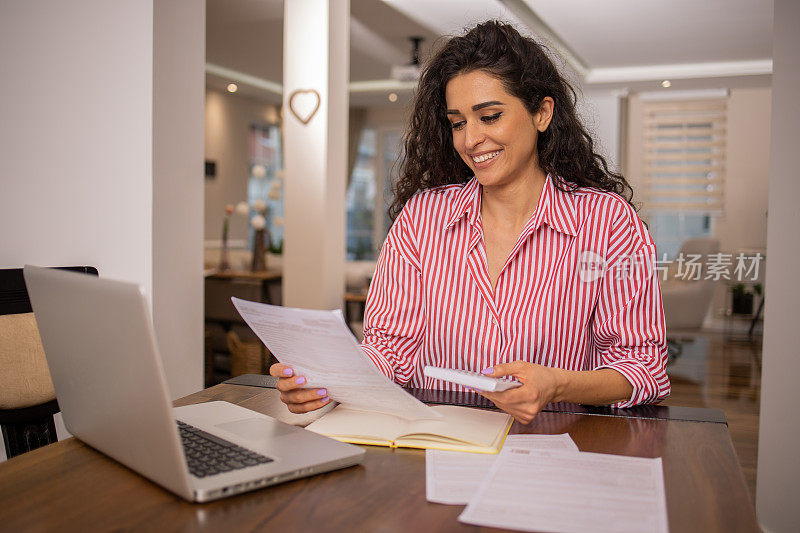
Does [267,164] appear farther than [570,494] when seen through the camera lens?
Yes

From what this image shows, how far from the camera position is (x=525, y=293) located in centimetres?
144

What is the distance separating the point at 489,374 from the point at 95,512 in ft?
1.83

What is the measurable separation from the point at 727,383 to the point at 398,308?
4271 mm

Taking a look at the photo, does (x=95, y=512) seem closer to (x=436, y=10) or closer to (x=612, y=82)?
(x=436, y=10)

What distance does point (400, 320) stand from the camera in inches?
59.9

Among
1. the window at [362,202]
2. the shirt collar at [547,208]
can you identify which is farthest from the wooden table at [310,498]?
the window at [362,202]

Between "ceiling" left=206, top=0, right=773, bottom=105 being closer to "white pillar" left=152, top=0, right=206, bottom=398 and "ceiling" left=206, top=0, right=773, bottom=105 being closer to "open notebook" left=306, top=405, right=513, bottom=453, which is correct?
"white pillar" left=152, top=0, right=206, bottom=398

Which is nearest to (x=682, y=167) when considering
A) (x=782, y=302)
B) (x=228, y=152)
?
(x=228, y=152)

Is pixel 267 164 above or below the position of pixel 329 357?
above

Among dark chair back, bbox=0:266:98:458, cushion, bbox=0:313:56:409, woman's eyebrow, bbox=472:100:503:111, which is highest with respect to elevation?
woman's eyebrow, bbox=472:100:503:111

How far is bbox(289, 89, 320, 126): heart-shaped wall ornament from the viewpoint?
12.8 ft

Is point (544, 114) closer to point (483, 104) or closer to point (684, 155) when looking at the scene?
point (483, 104)

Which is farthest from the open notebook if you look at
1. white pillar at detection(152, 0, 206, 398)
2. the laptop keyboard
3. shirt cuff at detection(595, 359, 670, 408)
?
white pillar at detection(152, 0, 206, 398)

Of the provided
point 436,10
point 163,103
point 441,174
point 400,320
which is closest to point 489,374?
point 400,320
